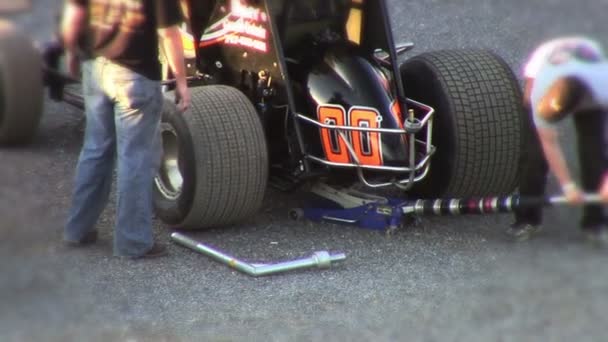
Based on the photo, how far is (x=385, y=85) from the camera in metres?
4.04

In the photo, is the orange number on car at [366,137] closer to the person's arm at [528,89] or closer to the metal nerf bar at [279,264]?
the metal nerf bar at [279,264]

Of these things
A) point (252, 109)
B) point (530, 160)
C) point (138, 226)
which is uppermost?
point (530, 160)

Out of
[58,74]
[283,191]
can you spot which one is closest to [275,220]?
[283,191]

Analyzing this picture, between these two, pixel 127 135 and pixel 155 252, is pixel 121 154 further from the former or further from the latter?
pixel 155 252

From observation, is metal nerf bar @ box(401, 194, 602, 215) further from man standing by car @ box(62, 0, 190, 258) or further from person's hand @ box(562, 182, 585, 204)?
man standing by car @ box(62, 0, 190, 258)

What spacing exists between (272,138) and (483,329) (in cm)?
296

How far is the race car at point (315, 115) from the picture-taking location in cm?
382

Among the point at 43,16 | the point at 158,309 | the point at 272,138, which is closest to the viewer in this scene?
the point at 43,16

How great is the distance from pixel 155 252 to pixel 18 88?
2.50 metres

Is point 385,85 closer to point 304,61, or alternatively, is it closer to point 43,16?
point 304,61

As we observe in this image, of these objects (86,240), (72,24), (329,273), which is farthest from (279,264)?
(72,24)

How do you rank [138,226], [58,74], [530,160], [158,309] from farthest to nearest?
[138,226], [158,309], [58,74], [530,160]

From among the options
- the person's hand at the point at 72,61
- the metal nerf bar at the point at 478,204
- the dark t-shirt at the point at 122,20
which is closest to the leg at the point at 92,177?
the dark t-shirt at the point at 122,20

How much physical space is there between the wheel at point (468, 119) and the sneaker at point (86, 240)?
4.41 feet
